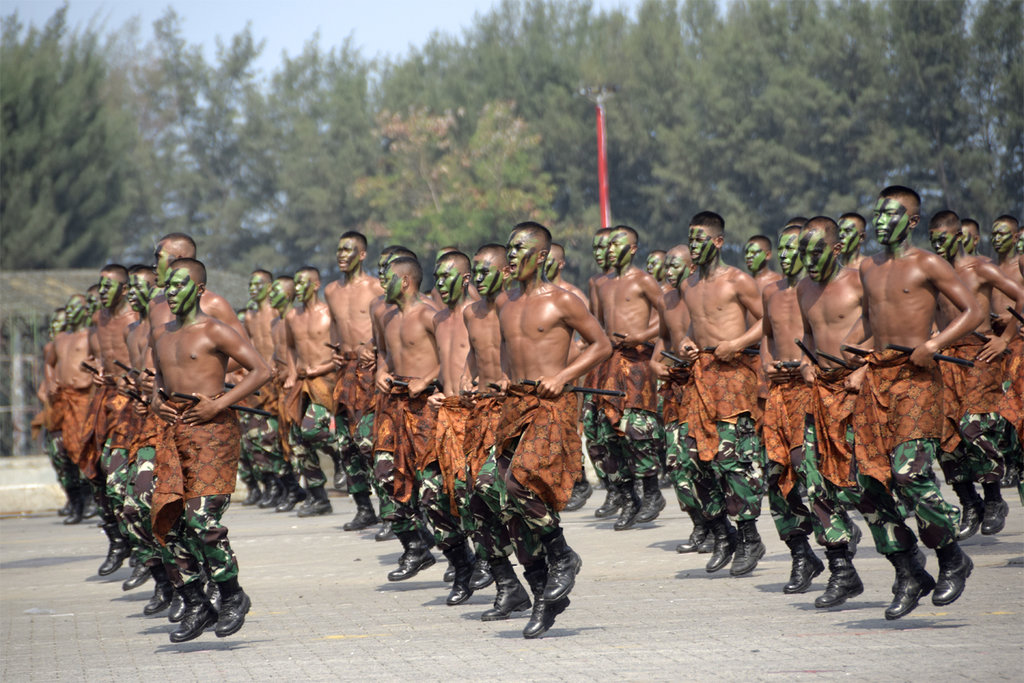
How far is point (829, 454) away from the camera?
8094 millimetres

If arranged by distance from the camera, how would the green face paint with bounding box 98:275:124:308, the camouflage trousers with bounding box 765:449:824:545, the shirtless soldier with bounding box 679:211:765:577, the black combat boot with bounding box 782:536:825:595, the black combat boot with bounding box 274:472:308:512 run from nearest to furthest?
1. the camouflage trousers with bounding box 765:449:824:545
2. the black combat boot with bounding box 782:536:825:595
3. the shirtless soldier with bounding box 679:211:765:577
4. the green face paint with bounding box 98:275:124:308
5. the black combat boot with bounding box 274:472:308:512

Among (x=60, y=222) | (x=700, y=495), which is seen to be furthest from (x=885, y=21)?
(x=700, y=495)

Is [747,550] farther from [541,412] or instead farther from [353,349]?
[353,349]

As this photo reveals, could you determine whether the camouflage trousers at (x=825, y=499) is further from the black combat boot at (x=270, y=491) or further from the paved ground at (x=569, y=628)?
the black combat boot at (x=270, y=491)

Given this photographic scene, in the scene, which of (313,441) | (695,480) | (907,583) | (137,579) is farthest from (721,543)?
(313,441)

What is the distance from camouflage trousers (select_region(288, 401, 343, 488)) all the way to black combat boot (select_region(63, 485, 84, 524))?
10.0 feet

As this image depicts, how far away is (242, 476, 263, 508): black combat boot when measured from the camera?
1705cm

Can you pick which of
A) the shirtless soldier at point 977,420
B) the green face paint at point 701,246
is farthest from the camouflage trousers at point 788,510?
the shirtless soldier at point 977,420

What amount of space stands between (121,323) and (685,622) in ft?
18.4

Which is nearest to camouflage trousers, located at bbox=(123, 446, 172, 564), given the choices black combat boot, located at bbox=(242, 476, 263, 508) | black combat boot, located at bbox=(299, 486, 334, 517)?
black combat boot, located at bbox=(299, 486, 334, 517)

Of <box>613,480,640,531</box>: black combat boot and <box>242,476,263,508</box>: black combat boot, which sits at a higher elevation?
<box>613,480,640,531</box>: black combat boot

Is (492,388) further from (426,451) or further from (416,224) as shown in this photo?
(416,224)

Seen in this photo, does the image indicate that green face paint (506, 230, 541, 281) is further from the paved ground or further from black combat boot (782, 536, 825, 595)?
black combat boot (782, 536, 825, 595)

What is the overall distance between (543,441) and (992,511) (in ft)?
15.9
